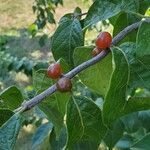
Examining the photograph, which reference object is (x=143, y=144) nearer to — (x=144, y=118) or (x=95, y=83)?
(x=95, y=83)

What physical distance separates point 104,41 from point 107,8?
0.10m

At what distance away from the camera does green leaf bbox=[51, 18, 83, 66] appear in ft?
2.80

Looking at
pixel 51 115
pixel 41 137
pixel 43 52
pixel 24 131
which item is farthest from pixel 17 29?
pixel 51 115

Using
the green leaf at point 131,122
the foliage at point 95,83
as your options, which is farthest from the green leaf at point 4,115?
the green leaf at point 131,122

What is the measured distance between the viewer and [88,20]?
761 mm

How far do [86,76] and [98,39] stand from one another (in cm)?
11

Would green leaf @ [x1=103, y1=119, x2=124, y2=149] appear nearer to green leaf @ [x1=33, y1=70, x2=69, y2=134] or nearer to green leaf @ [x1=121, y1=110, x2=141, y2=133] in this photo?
green leaf @ [x1=121, y1=110, x2=141, y2=133]

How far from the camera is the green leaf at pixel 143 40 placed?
2.22 ft

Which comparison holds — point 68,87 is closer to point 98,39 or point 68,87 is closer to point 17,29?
point 98,39

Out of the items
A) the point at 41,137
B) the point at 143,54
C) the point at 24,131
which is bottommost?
the point at 24,131

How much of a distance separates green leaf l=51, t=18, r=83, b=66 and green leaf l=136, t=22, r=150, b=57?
188 mm

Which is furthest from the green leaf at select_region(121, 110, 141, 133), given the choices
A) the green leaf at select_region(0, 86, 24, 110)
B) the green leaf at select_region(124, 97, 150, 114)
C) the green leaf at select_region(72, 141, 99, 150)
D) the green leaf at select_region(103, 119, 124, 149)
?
the green leaf at select_region(0, 86, 24, 110)

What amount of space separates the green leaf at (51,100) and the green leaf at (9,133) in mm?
121

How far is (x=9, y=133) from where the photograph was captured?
637 mm
